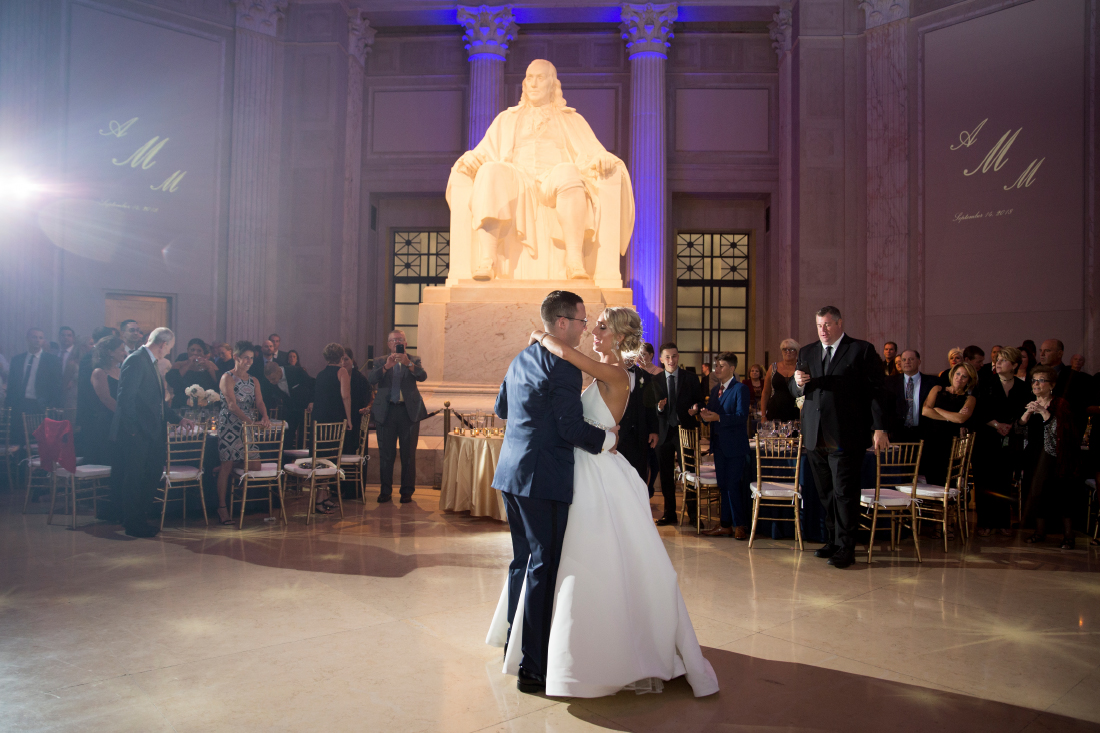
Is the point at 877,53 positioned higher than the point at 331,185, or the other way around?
the point at 877,53

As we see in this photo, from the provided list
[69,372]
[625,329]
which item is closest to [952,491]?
[625,329]

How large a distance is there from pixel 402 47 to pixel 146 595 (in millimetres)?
13352

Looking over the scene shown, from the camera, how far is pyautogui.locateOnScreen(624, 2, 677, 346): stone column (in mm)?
13227

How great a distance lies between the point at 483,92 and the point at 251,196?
15.1ft

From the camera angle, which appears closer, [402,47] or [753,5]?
[753,5]

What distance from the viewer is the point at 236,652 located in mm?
3143

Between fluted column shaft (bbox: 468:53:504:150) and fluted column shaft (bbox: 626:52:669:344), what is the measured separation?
253 cm

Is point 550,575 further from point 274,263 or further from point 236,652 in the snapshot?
point 274,263

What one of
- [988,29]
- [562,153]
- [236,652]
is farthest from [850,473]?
[988,29]

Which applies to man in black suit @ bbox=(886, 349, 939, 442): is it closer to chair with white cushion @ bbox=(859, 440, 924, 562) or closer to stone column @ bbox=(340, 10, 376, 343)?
chair with white cushion @ bbox=(859, 440, 924, 562)

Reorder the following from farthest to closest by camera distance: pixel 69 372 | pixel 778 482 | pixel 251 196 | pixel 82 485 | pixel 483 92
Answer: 1. pixel 483 92
2. pixel 251 196
3. pixel 69 372
4. pixel 82 485
5. pixel 778 482

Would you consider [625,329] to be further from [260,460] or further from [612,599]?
[260,460]

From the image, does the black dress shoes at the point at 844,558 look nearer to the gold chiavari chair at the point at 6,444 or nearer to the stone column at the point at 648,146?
the gold chiavari chair at the point at 6,444

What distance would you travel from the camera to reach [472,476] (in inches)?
239
